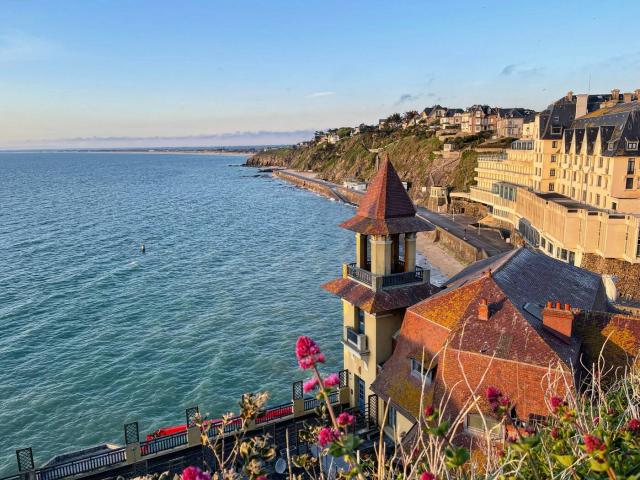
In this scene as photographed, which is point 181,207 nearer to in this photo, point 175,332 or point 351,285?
point 175,332

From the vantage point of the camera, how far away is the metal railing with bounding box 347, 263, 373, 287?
25.5 m

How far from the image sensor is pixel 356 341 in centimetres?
2600

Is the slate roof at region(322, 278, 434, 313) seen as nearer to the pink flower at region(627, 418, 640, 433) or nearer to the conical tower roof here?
the conical tower roof

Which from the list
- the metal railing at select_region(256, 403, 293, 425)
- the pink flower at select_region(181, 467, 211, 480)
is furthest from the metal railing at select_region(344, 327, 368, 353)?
the pink flower at select_region(181, 467, 211, 480)

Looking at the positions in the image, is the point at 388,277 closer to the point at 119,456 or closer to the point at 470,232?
the point at 119,456

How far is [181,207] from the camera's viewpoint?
138500 mm

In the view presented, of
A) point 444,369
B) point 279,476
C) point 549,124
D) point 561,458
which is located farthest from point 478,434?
point 549,124

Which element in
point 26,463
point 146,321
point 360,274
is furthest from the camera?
point 146,321

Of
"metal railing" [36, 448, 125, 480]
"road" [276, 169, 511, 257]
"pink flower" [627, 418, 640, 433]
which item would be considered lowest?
"road" [276, 169, 511, 257]

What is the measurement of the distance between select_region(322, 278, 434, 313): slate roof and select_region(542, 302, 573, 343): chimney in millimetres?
7143

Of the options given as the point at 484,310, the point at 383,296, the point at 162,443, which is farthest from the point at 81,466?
the point at 484,310

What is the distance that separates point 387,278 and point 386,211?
3547 millimetres

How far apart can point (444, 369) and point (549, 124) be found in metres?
60.7

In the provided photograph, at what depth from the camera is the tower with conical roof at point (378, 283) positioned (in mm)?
24922
